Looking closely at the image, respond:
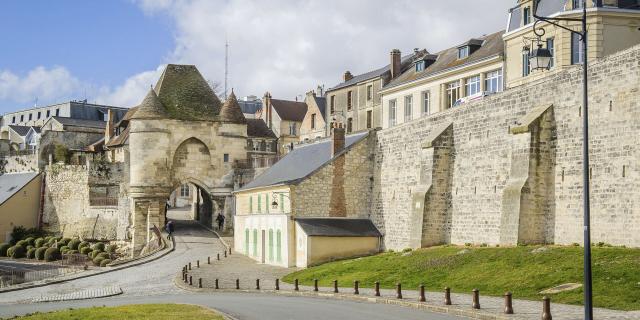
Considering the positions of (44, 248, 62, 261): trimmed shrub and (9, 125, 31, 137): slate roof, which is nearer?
(44, 248, 62, 261): trimmed shrub

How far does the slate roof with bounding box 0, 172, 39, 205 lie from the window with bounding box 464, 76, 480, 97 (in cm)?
4410

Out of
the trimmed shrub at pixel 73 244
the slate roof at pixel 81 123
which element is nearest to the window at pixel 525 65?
the trimmed shrub at pixel 73 244

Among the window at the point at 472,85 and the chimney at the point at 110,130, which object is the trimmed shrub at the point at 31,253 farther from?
the window at the point at 472,85

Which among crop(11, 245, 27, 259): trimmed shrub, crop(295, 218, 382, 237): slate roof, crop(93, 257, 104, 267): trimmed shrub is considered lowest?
crop(11, 245, 27, 259): trimmed shrub

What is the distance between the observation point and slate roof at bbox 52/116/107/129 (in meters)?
109

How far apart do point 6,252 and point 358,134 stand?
35.5 m

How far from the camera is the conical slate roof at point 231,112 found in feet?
209

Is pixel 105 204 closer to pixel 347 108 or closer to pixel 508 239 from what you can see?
pixel 347 108

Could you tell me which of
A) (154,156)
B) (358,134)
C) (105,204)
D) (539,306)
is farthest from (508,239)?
(105,204)

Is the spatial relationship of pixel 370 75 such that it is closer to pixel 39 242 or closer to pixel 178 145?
pixel 178 145

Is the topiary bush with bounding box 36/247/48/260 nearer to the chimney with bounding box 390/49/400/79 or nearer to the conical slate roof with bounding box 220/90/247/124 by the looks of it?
the conical slate roof with bounding box 220/90/247/124

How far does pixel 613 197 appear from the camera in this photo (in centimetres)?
2775

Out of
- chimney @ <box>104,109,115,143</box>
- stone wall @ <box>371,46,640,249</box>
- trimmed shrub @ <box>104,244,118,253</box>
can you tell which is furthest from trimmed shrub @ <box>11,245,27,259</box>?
stone wall @ <box>371,46,640,249</box>

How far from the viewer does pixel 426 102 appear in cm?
5469
